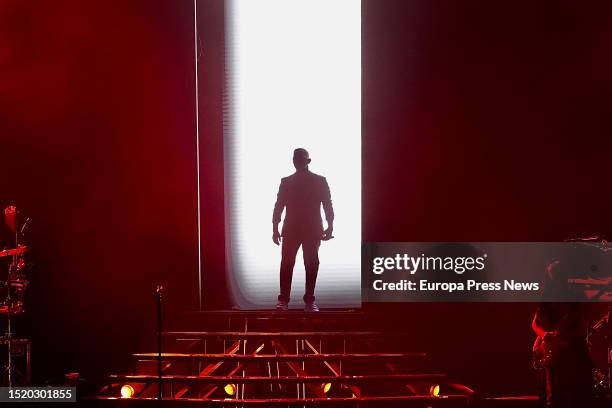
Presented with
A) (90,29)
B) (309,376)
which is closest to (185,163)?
(90,29)

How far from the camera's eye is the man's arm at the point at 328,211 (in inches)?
231

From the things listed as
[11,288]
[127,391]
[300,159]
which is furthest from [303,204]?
[11,288]

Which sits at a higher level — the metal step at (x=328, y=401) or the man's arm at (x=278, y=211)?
the man's arm at (x=278, y=211)

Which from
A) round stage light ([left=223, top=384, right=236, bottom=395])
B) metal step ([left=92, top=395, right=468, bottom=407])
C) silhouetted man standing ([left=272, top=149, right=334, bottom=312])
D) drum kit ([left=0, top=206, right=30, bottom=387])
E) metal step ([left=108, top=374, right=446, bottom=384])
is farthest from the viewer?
silhouetted man standing ([left=272, top=149, right=334, bottom=312])

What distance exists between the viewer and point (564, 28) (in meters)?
6.02

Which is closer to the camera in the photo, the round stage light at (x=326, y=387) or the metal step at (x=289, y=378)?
the metal step at (x=289, y=378)

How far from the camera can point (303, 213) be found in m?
5.86

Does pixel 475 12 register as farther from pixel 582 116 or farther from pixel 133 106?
pixel 133 106

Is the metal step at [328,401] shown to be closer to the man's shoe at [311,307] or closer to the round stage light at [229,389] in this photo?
the round stage light at [229,389]

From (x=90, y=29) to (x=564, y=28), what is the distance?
5.20 m

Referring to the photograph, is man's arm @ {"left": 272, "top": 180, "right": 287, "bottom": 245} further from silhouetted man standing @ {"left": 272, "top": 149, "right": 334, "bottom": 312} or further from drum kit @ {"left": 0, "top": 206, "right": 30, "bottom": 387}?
drum kit @ {"left": 0, "top": 206, "right": 30, "bottom": 387}

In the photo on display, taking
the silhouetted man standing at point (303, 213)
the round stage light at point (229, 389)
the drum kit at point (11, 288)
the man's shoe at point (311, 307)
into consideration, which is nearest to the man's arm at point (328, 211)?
the silhouetted man standing at point (303, 213)

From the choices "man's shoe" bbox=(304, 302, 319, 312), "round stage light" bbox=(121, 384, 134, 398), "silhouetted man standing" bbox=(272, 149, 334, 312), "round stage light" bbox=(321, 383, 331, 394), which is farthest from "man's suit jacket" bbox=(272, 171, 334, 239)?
"round stage light" bbox=(121, 384, 134, 398)

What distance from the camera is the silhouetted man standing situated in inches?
231
